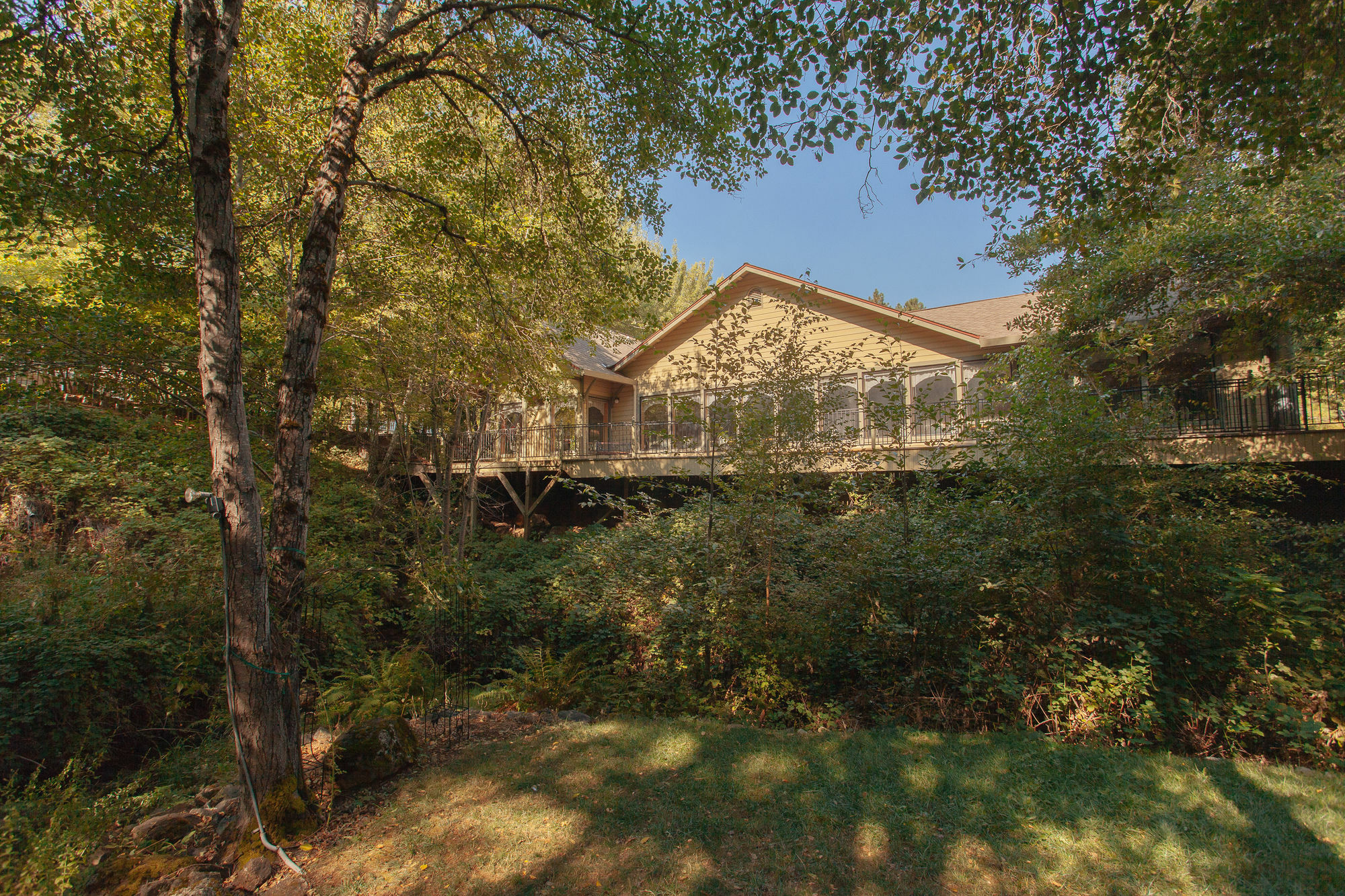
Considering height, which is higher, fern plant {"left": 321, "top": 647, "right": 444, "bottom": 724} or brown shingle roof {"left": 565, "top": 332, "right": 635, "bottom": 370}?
brown shingle roof {"left": 565, "top": 332, "right": 635, "bottom": 370}

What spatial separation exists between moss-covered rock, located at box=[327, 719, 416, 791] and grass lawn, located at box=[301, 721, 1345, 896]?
0.56 feet

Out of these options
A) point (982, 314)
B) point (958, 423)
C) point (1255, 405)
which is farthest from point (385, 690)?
point (982, 314)

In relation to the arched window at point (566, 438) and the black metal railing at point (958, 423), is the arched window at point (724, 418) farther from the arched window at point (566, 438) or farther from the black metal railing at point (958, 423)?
the arched window at point (566, 438)

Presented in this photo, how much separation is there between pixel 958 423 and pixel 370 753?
18.9 ft

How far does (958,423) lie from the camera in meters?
5.91

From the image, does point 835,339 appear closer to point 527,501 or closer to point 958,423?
point 527,501

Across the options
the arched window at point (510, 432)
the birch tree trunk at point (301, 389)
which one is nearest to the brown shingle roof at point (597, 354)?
the arched window at point (510, 432)

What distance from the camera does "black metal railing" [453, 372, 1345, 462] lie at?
6.11m

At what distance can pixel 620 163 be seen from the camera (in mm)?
7215

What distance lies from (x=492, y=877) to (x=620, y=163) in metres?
6.97

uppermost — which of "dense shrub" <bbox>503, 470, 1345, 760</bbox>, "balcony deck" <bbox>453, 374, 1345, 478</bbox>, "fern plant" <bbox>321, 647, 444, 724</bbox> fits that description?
"balcony deck" <bbox>453, 374, 1345, 478</bbox>

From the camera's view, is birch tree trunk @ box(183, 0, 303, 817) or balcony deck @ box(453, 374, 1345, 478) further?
balcony deck @ box(453, 374, 1345, 478)

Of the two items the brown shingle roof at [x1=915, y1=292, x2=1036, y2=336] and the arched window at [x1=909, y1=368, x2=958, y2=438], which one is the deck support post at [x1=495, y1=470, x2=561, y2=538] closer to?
the arched window at [x1=909, y1=368, x2=958, y2=438]

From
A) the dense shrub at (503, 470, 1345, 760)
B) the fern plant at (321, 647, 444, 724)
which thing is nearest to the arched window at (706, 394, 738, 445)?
the dense shrub at (503, 470, 1345, 760)
